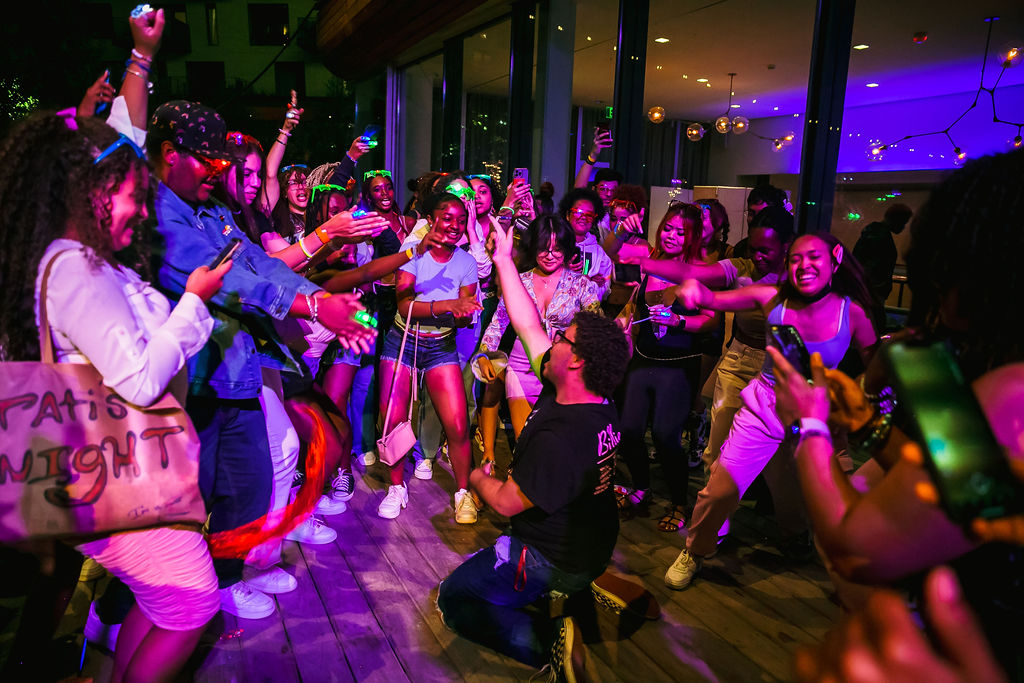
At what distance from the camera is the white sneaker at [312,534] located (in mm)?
3270

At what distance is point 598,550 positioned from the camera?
2.16 m

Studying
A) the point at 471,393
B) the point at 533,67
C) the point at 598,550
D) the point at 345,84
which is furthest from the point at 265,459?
the point at 345,84

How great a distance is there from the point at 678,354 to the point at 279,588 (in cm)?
242

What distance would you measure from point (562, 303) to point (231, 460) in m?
2.08

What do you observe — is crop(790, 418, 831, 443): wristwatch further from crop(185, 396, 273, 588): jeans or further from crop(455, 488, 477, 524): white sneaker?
crop(455, 488, 477, 524): white sneaker

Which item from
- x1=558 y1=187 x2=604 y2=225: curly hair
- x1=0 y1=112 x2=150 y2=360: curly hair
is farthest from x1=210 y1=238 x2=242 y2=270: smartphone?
x1=558 y1=187 x2=604 y2=225: curly hair

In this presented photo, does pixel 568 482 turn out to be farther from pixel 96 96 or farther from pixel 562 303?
pixel 96 96

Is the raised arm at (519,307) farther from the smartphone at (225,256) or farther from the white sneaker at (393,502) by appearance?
the white sneaker at (393,502)

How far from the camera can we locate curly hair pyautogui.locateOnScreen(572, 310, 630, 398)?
2098mm

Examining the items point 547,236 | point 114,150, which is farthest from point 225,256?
point 547,236

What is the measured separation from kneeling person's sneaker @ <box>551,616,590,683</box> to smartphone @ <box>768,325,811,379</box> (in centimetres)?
130

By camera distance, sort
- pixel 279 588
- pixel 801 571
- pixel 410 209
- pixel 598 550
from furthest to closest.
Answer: pixel 410 209
pixel 801 571
pixel 279 588
pixel 598 550

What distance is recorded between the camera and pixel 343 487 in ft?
12.6

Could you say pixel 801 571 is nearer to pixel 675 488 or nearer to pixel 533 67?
pixel 675 488
